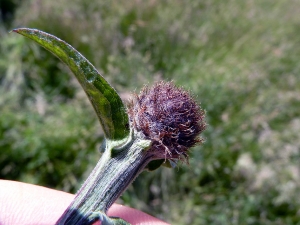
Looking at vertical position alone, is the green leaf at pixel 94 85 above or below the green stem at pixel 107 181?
above

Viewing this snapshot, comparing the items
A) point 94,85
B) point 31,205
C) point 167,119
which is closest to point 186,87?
point 31,205

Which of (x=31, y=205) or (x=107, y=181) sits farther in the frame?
(x=31, y=205)

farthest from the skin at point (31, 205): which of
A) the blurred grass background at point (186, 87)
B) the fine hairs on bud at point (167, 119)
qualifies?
the blurred grass background at point (186, 87)

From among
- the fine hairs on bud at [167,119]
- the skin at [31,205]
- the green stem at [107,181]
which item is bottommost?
the skin at [31,205]

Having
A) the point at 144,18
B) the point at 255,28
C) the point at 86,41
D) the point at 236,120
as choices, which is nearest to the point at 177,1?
the point at 144,18

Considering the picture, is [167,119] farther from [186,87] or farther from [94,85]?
[186,87]

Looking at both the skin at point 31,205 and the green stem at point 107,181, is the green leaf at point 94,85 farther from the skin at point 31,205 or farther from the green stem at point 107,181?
the skin at point 31,205

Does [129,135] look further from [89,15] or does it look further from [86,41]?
[89,15]
